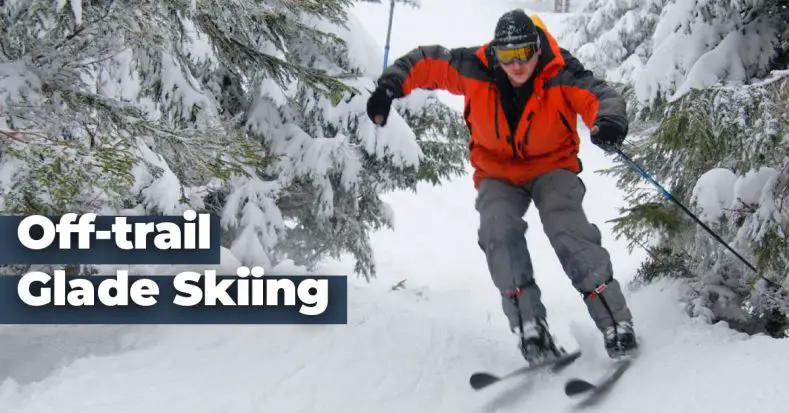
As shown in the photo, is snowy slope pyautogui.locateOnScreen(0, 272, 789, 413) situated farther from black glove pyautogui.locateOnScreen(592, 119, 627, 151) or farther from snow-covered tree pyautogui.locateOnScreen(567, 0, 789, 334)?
black glove pyautogui.locateOnScreen(592, 119, 627, 151)

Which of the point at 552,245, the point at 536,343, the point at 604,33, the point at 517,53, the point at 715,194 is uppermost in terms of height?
the point at 604,33

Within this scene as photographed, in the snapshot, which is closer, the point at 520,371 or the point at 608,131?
the point at 608,131

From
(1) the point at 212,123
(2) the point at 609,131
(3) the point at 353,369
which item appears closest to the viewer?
(2) the point at 609,131

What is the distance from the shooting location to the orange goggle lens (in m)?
4.21

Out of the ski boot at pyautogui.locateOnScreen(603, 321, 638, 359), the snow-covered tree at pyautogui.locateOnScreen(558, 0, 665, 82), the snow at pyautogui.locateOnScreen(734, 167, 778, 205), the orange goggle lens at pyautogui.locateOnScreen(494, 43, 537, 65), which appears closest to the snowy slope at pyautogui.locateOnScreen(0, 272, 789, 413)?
the ski boot at pyautogui.locateOnScreen(603, 321, 638, 359)

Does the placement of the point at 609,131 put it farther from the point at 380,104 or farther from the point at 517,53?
the point at 380,104

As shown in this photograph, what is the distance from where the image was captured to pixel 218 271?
18.4ft

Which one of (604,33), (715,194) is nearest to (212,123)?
(715,194)

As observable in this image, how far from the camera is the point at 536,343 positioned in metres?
4.34

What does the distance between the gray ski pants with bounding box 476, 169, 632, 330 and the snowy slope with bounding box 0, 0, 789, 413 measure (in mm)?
462

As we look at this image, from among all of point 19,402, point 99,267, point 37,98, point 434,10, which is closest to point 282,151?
point 99,267

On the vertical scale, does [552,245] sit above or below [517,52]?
below

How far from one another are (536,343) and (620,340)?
0.54m

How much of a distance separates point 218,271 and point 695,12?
4344 millimetres
